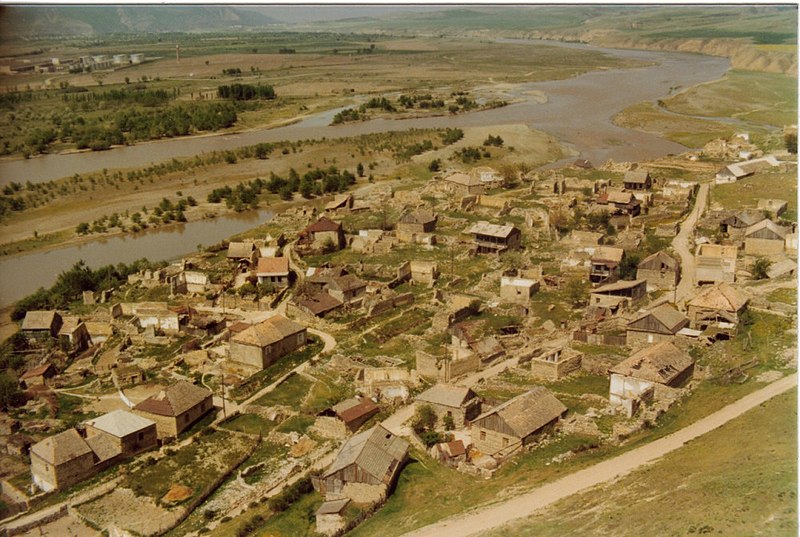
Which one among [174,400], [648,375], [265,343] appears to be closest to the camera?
[648,375]

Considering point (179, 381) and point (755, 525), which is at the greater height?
point (755, 525)

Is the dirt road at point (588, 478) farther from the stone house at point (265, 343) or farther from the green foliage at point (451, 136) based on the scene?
the green foliage at point (451, 136)

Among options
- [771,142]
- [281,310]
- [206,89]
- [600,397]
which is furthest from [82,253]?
[206,89]

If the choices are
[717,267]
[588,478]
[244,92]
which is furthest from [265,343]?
[244,92]

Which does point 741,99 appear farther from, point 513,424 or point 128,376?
point 128,376

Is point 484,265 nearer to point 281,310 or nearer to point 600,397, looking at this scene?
point 281,310

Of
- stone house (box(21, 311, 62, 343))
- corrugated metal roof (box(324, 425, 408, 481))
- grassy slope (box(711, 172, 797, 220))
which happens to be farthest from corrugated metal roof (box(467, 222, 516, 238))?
stone house (box(21, 311, 62, 343))
